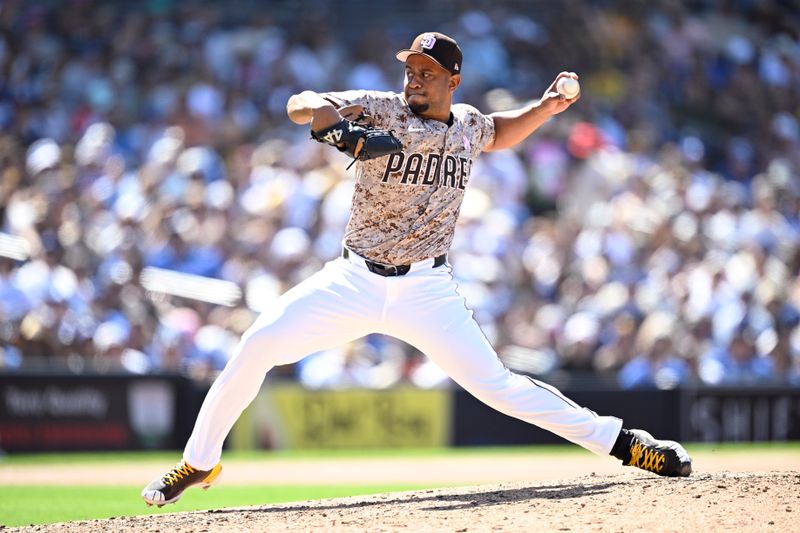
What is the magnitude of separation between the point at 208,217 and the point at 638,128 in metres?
6.33

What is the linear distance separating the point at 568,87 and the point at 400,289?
1428 mm

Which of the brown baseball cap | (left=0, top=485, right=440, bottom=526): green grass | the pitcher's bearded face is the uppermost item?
the brown baseball cap

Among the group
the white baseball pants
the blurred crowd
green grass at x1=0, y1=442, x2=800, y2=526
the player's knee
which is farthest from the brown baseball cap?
the blurred crowd

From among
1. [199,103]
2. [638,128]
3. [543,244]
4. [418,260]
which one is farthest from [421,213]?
[638,128]

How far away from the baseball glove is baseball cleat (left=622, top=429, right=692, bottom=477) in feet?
6.83

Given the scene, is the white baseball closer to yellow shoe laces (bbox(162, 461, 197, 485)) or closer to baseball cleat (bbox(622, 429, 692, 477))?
baseball cleat (bbox(622, 429, 692, 477))

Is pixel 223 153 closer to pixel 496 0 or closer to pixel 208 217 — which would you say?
pixel 208 217

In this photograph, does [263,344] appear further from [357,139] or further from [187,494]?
[187,494]

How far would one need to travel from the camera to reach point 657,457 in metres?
6.40

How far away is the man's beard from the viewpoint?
19.8 ft

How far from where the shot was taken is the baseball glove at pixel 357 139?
17.6 feet

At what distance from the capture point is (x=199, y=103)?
14680 millimetres

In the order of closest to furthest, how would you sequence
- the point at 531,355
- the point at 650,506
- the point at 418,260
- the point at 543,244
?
the point at 650,506, the point at 418,260, the point at 531,355, the point at 543,244

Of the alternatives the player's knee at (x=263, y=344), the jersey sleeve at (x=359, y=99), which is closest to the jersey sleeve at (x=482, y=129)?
the jersey sleeve at (x=359, y=99)
